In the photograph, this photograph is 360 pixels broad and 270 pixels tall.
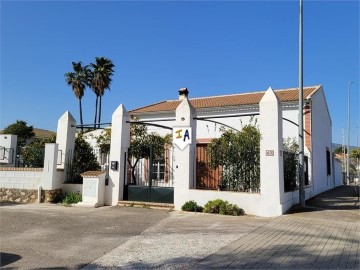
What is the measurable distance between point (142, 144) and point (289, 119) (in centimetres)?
911

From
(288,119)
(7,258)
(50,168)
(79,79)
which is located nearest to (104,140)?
(50,168)

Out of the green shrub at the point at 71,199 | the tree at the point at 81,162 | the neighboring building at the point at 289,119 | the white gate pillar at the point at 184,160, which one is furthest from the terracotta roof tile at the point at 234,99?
the green shrub at the point at 71,199

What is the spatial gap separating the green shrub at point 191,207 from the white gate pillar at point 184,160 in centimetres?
28

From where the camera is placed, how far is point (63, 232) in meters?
8.96

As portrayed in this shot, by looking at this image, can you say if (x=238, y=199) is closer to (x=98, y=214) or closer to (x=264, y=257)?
(x=98, y=214)

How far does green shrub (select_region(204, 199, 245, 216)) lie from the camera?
11.7m

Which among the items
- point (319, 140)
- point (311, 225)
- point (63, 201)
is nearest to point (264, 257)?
point (311, 225)

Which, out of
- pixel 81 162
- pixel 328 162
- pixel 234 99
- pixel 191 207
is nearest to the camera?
pixel 191 207

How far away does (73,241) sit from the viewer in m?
7.98

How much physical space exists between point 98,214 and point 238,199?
4755 millimetres

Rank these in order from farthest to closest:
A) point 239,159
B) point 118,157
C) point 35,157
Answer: point 35,157, point 118,157, point 239,159

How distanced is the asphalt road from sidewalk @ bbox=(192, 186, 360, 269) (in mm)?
2528

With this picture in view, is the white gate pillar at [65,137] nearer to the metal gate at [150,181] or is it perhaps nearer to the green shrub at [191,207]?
the metal gate at [150,181]

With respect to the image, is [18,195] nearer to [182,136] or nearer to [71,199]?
[71,199]
